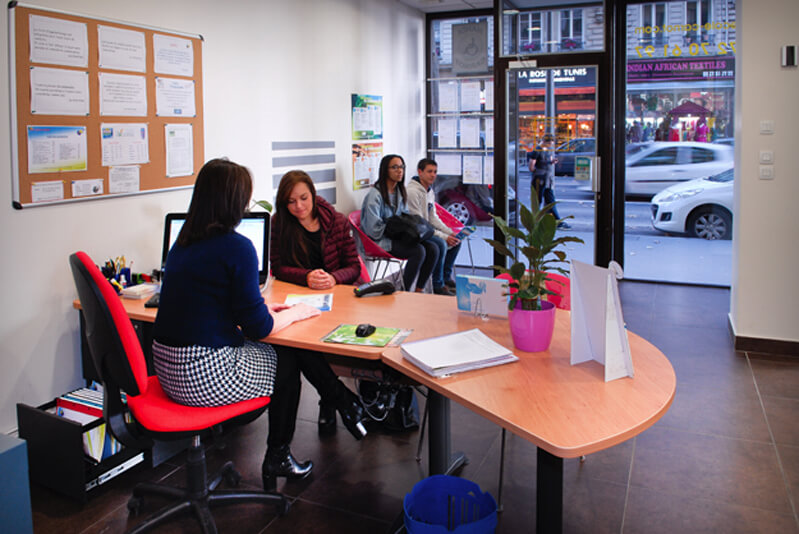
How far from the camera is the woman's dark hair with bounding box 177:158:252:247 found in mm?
2457

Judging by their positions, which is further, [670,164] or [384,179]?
[670,164]

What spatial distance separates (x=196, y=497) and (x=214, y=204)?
3.71ft

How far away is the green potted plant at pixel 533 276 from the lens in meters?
2.31

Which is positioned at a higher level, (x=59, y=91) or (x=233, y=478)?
(x=59, y=91)

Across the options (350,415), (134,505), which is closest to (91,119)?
(134,505)

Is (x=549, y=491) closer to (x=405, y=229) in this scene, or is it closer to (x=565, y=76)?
(x=405, y=229)

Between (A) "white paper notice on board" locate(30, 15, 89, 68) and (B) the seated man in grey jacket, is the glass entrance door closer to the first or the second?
→ (B) the seated man in grey jacket

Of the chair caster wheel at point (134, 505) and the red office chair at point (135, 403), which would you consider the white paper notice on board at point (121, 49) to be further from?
the chair caster wheel at point (134, 505)

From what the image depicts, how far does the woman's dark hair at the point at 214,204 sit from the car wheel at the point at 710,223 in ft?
17.6

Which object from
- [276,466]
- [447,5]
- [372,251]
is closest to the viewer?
[276,466]

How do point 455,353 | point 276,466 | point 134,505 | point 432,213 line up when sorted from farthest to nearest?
point 432,213
point 276,466
point 134,505
point 455,353

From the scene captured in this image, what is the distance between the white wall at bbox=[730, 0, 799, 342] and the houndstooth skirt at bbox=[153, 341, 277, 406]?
3.45 metres

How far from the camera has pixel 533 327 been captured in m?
2.37

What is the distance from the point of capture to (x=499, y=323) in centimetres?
276
